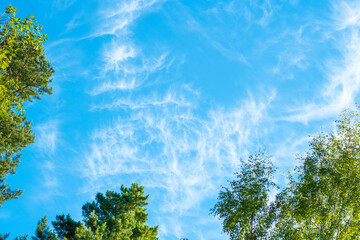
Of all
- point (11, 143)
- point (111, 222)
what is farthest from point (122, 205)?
point (11, 143)

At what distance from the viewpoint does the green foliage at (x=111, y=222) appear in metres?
21.8

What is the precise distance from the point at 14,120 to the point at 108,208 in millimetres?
11874

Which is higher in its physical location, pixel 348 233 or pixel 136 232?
pixel 136 232

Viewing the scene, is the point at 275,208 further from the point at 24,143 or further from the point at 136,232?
the point at 24,143

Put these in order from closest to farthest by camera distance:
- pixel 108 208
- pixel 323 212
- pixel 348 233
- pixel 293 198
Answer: pixel 348 233 → pixel 323 212 → pixel 293 198 → pixel 108 208

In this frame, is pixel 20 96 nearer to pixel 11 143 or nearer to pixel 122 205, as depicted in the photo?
pixel 11 143

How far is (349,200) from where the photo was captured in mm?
20938

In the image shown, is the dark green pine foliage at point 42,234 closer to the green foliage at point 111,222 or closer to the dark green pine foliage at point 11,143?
the green foliage at point 111,222

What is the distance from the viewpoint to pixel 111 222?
24172 millimetres

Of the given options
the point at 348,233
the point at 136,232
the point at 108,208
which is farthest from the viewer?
the point at 108,208

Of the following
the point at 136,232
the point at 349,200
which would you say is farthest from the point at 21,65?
the point at 349,200

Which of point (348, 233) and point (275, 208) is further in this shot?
point (275, 208)

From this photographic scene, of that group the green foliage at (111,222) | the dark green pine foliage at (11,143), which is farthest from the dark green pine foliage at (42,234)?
the dark green pine foliage at (11,143)

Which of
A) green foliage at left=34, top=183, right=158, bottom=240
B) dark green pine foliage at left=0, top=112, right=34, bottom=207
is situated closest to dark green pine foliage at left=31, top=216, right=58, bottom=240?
green foliage at left=34, top=183, right=158, bottom=240
